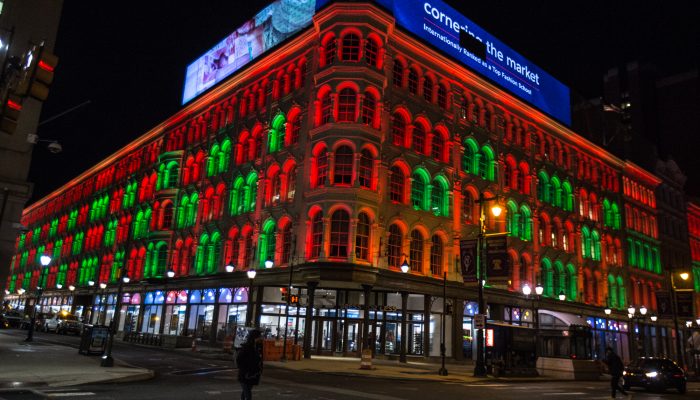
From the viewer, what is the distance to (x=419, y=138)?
128 ft

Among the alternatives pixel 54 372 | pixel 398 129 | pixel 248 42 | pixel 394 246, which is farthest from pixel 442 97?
pixel 54 372

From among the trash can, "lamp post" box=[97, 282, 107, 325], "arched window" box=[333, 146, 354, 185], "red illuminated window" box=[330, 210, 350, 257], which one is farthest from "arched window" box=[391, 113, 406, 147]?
"lamp post" box=[97, 282, 107, 325]

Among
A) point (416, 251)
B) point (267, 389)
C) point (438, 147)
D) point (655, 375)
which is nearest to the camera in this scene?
point (267, 389)

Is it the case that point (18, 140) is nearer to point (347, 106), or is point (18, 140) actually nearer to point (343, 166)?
Result: point (343, 166)

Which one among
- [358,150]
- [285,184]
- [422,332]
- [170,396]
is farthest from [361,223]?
[170,396]

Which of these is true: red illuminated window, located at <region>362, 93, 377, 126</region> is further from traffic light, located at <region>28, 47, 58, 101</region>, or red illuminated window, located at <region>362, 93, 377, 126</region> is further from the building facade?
traffic light, located at <region>28, 47, 58, 101</region>

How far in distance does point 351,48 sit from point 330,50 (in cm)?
158

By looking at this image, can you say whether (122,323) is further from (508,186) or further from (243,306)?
(508,186)

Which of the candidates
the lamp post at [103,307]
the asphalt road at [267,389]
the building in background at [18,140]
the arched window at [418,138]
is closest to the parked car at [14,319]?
the lamp post at [103,307]

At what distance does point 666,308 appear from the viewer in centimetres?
4138

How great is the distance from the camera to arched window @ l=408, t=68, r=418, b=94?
3922cm

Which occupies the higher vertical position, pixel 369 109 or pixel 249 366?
pixel 369 109

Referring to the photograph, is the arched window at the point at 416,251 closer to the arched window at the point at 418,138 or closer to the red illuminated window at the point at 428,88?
the arched window at the point at 418,138

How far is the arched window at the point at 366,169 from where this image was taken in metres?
34.4
